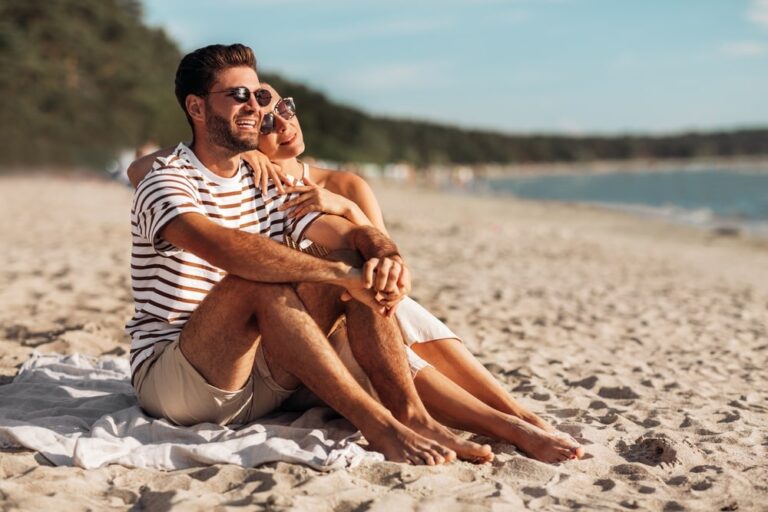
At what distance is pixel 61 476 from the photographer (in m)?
2.63

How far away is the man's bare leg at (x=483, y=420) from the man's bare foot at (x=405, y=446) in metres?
0.29

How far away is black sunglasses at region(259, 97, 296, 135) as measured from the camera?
3.16m

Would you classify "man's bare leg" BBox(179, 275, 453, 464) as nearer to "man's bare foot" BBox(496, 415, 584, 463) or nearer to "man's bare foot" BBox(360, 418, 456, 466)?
"man's bare foot" BBox(360, 418, 456, 466)

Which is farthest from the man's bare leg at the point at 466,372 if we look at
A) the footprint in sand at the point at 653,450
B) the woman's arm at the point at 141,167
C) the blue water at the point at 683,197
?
the blue water at the point at 683,197

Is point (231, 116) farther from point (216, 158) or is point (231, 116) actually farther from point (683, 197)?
point (683, 197)

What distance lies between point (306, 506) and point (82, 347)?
268 centimetres

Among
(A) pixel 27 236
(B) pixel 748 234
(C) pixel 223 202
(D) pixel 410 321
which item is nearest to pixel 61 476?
(C) pixel 223 202

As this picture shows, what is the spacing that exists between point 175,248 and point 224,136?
442 millimetres

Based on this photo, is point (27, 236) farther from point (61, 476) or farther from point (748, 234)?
point (748, 234)

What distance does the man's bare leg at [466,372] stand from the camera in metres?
3.19

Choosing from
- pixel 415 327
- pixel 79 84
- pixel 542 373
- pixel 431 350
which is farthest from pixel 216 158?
pixel 79 84

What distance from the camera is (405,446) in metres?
2.75

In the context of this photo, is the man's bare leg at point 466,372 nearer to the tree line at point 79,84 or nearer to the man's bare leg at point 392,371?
the man's bare leg at point 392,371

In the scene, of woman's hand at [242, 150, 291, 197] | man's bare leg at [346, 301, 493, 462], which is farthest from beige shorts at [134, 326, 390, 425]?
woman's hand at [242, 150, 291, 197]
